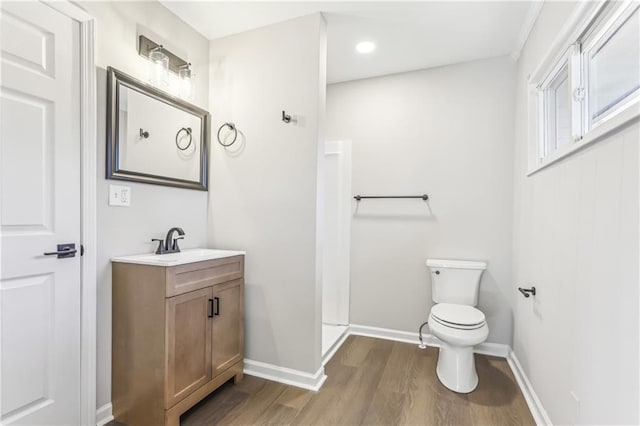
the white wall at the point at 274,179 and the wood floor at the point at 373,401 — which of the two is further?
the white wall at the point at 274,179

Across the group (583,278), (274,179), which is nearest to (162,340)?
(274,179)

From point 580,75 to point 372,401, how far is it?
6.77 feet

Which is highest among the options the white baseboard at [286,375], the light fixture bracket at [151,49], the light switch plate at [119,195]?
the light fixture bracket at [151,49]

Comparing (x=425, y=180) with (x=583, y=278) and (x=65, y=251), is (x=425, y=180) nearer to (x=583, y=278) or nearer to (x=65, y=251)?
(x=583, y=278)

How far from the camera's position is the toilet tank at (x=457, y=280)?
2.39 metres

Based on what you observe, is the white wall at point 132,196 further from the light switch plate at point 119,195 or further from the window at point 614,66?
the window at point 614,66

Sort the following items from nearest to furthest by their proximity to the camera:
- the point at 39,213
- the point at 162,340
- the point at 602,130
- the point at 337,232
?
the point at 602,130 → the point at 39,213 → the point at 162,340 → the point at 337,232

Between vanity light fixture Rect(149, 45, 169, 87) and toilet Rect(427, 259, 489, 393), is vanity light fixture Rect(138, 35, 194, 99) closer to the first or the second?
vanity light fixture Rect(149, 45, 169, 87)

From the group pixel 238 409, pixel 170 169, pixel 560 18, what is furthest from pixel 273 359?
pixel 560 18

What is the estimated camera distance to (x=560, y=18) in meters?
1.53

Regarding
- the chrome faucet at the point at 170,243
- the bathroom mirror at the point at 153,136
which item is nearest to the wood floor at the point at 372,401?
the chrome faucet at the point at 170,243

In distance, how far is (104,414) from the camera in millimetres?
1619

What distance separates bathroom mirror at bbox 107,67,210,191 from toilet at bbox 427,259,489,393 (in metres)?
1.94

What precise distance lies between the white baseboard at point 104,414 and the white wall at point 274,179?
0.82m
